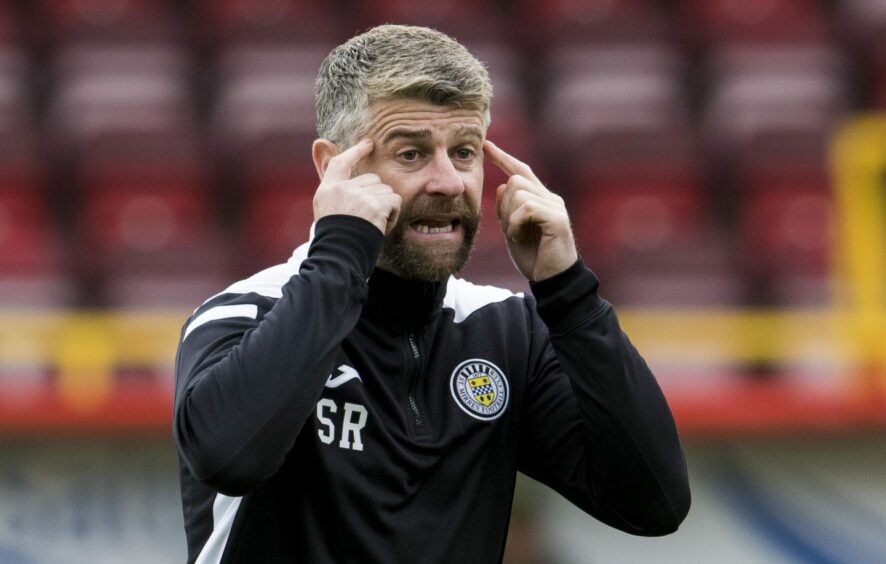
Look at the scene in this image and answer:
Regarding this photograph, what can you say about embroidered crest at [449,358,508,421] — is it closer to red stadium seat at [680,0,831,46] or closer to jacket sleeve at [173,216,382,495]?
jacket sleeve at [173,216,382,495]

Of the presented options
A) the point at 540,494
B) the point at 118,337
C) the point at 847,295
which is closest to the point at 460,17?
the point at 847,295

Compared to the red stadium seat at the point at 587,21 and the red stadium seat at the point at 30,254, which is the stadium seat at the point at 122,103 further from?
the red stadium seat at the point at 587,21

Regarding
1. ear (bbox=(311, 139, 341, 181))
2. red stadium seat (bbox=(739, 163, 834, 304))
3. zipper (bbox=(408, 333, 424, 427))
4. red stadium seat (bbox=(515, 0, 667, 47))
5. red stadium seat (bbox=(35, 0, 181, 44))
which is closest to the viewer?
zipper (bbox=(408, 333, 424, 427))

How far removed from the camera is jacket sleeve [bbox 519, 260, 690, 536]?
2.04 meters

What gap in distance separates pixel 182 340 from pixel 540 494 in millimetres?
2560

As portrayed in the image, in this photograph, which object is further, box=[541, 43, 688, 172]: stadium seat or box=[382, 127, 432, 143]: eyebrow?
box=[541, 43, 688, 172]: stadium seat

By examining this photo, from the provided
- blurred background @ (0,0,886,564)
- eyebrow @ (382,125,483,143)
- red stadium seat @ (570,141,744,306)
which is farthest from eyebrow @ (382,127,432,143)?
red stadium seat @ (570,141,744,306)

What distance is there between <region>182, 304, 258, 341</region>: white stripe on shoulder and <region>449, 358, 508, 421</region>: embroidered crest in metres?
0.35

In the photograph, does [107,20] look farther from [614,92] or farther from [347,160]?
[347,160]

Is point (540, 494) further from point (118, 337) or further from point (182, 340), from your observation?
point (182, 340)

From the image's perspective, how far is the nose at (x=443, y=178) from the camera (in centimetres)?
209

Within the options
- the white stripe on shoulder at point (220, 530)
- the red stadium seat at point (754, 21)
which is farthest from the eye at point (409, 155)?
the red stadium seat at point (754, 21)

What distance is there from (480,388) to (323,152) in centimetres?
48

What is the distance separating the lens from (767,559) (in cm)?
435
